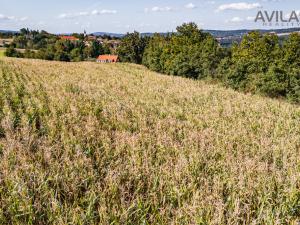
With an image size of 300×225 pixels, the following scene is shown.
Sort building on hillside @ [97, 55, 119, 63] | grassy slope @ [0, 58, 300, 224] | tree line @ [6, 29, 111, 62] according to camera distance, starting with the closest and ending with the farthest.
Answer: grassy slope @ [0, 58, 300, 224]
building on hillside @ [97, 55, 119, 63]
tree line @ [6, 29, 111, 62]

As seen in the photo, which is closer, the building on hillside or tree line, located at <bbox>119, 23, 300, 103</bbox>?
tree line, located at <bbox>119, 23, 300, 103</bbox>

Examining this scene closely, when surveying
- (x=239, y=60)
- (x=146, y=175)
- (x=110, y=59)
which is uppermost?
(x=239, y=60)

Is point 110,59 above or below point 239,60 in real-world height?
below

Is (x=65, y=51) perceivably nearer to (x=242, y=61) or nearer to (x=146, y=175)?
(x=242, y=61)

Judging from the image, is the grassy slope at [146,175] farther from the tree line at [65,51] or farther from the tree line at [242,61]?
the tree line at [65,51]

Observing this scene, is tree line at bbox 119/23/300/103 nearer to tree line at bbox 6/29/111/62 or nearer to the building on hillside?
the building on hillside

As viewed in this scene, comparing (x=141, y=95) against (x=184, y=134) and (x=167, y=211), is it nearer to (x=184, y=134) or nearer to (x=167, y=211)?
(x=184, y=134)

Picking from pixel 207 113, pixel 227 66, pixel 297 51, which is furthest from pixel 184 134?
pixel 227 66

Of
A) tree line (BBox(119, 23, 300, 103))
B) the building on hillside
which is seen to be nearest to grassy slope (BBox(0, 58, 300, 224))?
tree line (BBox(119, 23, 300, 103))

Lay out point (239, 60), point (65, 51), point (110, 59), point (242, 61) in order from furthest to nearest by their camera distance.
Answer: point (65, 51)
point (110, 59)
point (239, 60)
point (242, 61)

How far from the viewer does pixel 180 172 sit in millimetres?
6461

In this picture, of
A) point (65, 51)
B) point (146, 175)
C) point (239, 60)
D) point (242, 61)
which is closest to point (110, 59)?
point (65, 51)

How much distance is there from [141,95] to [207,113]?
21.4ft

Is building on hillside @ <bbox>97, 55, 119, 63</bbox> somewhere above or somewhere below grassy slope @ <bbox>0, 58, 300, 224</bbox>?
above
